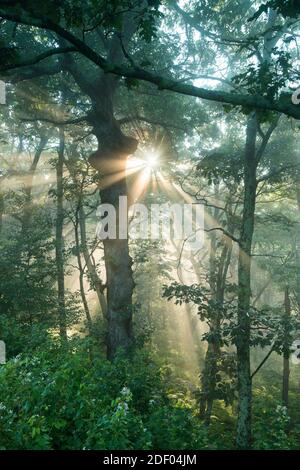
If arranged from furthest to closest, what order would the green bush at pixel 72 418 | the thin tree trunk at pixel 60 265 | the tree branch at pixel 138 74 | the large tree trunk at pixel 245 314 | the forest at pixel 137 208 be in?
the thin tree trunk at pixel 60 265 < the large tree trunk at pixel 245 314 < the forest at pixel 137 208 < the tree branch at pixel 138 74 < the green bush at pixel 72 418

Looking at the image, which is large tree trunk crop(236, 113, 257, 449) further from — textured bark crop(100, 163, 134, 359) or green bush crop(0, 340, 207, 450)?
textured bark crop(100, 163, 134, 359)

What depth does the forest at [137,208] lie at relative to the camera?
473 centimetres

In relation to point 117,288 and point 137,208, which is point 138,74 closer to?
point 117,288

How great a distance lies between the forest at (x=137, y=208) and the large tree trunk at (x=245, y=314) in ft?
0.11

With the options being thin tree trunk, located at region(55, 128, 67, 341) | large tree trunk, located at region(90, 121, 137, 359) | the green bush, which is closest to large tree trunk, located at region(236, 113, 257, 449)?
the green bush

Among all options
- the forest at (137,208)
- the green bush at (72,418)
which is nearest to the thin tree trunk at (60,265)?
the forest at (137,208)

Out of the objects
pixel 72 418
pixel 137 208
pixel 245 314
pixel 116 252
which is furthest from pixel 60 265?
pixel 137 208

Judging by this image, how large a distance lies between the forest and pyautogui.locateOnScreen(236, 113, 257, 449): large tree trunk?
0.03 m

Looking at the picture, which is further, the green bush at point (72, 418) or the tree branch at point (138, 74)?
the tree branch at point (138, 74)

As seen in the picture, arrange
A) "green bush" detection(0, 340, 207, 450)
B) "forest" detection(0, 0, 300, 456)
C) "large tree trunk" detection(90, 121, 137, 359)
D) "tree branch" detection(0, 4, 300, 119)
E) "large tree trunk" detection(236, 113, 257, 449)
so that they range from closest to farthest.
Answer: "green bush" detection(0, 340, 207, 450) < "tree branch" detection(0, 4, 300, 119) < "forest" detection(0, 0, 300, 456) < "large tree trunk" detection(236, 113, 257, 449) < "large tree trunk" detection(90, 121, 137, 359)

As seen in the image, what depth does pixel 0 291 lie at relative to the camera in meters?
13.4

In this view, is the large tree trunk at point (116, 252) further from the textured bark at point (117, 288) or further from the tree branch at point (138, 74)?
the tree branch at point (138, 74)

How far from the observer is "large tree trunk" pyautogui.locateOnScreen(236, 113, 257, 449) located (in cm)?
841

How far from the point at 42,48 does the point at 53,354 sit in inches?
393
